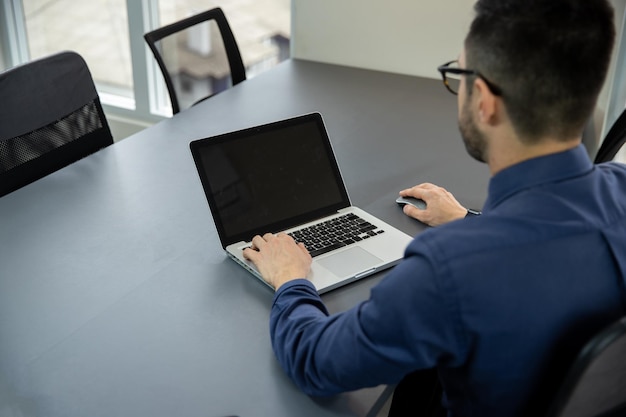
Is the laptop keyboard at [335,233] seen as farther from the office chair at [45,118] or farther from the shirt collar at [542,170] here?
the office chair at [45,118]

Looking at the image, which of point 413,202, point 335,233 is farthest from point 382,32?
point 335,233

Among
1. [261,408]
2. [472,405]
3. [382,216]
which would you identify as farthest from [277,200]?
[472,405]

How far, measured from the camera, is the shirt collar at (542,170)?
111 cm

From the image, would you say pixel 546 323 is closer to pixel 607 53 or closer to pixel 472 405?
pixel 472 405

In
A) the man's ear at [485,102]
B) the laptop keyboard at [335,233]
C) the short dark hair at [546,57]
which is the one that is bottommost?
the laptop keyboard at [335,233]

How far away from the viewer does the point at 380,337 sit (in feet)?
3.52

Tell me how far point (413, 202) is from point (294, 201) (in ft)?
1.10

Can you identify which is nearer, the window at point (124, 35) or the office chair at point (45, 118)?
the office chair at point (45, 118)

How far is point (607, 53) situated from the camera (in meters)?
1.09

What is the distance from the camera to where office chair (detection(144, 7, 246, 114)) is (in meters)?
2.48

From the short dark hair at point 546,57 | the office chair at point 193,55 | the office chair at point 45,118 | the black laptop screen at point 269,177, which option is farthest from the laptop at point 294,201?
the office chair at point 193,55

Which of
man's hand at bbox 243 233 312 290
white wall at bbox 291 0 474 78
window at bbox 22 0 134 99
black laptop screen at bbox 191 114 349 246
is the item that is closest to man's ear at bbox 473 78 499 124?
man's hand at bbox 243 233 312 290

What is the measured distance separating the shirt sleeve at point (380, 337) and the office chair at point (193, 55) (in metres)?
1.45

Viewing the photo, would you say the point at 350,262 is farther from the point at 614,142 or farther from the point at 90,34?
the point at 90,34
